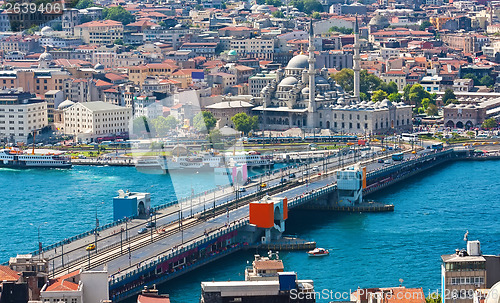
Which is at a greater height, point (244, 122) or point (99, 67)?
point (99, 67)

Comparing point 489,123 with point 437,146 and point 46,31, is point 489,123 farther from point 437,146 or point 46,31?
point 46,31

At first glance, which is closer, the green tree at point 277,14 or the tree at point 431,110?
the tree at point 431,110

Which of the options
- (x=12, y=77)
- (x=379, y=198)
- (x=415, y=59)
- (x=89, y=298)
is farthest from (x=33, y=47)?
(x=89, y=298)

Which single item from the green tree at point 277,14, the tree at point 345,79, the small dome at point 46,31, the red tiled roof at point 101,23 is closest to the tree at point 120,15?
the red tiled roof at point 101,23

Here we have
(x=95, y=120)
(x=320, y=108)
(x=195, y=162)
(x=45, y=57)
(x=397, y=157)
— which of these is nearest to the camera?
(x=195, y=162)

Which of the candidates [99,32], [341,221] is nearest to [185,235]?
[341,221]

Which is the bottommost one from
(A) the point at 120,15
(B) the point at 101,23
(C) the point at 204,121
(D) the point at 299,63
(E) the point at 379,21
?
(C) the point at 204,121

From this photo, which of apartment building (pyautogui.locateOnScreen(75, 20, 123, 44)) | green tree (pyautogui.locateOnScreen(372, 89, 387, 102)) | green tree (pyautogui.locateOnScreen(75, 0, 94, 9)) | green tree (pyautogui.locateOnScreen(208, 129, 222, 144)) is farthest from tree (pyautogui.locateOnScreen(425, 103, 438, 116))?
green tree (pyautogui.locateOnScreen(75, 0, 94, 9))

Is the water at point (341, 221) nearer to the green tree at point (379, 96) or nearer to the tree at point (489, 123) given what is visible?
the tree at point (489, 123)
